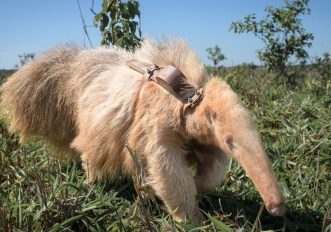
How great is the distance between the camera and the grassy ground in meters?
3.09

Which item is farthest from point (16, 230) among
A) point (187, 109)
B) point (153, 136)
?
point (187, 109)

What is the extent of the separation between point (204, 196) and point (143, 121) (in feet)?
2.78

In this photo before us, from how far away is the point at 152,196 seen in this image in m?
2.83

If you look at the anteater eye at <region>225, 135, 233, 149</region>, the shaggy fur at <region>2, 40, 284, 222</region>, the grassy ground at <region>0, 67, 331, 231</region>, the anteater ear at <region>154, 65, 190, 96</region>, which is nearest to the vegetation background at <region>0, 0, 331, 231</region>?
the grassy ground at <region>0, 67, 331, 231</region>

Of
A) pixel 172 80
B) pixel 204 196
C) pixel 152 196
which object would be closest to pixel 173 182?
pixel 152 196

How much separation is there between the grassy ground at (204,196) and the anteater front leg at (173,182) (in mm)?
123

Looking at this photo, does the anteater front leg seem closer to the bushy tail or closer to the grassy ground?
the grassy ground

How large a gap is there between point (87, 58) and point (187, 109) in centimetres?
159

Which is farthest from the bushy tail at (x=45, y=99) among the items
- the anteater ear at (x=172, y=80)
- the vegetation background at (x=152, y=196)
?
the anteater ear at (x=172, y=80)

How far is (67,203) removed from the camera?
3.18 m

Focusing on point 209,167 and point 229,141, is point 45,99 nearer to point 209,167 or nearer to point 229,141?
point 209,167

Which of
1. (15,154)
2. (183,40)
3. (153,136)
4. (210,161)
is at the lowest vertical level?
(15,154)

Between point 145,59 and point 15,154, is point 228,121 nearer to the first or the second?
point 145,59

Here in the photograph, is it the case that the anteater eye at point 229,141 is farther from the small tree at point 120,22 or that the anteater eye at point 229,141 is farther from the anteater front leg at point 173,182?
the small tree at point 120,22
